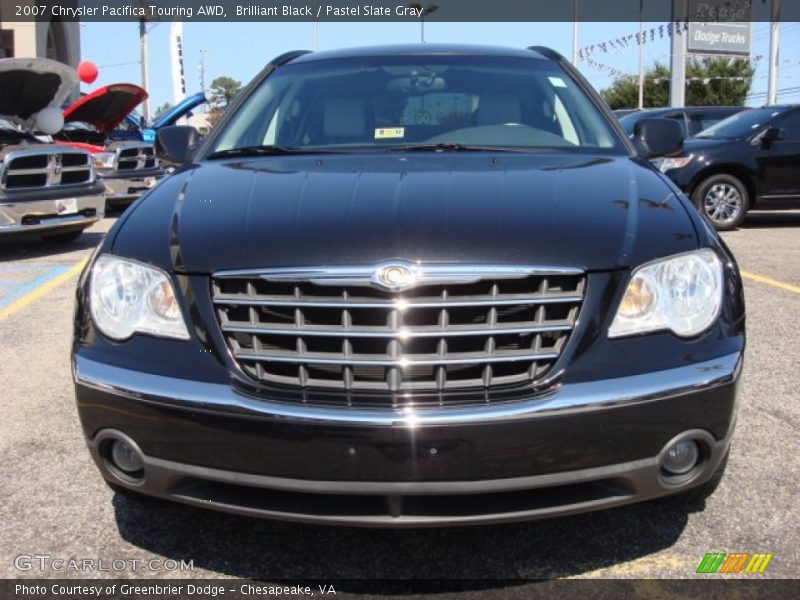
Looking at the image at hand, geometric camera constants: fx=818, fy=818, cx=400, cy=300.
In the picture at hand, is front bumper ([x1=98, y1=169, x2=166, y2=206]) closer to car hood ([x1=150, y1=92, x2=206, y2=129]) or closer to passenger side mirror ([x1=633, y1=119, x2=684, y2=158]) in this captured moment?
car hood ([x1=150, y1=92, x2=206, y2=129])

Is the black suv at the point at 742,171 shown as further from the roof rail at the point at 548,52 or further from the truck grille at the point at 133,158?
the truck grille at the point at 133,158

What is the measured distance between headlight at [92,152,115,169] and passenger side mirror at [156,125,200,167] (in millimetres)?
7906

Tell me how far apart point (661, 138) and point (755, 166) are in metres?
7.09

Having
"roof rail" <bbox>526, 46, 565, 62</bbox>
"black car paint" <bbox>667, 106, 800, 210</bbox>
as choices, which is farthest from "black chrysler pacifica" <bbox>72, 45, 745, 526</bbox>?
"black car paint" <bbox>667, 106, 800, 210</bbox>

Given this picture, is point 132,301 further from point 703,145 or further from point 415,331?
point 703,145

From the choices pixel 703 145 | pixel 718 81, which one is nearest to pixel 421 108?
pixel 703 145

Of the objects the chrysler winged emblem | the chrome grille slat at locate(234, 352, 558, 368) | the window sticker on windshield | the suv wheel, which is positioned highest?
the window sticker on windshield

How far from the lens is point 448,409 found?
200cm

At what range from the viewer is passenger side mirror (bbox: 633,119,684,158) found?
11.8 ft

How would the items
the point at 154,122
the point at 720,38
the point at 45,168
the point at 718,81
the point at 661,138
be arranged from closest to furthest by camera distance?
the point at 661,138 → the point at 45,168 → the point at 154,122 → the point at 720,38 → the point at 718,81

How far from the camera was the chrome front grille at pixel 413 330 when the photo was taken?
6.76 feet

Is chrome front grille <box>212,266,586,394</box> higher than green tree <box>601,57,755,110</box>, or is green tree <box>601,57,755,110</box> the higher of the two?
green tree <box>601,57,755,110</box>

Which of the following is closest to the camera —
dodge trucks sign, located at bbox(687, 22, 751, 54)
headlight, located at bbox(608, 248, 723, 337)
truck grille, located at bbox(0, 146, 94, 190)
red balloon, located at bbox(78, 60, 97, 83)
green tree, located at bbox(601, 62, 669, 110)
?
headlight, located at bbox(608, 248, 723, 337)

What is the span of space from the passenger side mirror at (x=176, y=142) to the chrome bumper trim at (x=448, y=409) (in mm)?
1655
